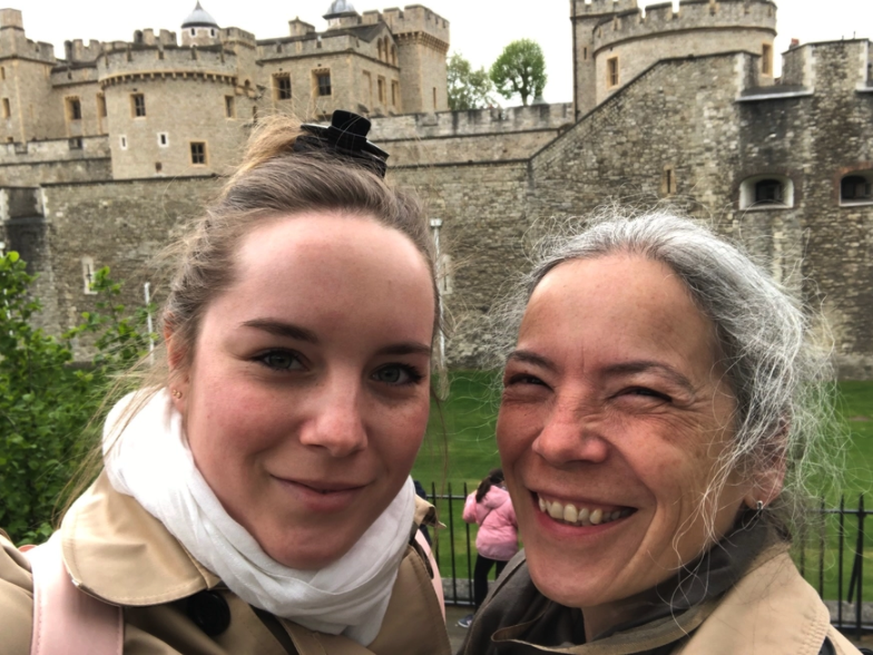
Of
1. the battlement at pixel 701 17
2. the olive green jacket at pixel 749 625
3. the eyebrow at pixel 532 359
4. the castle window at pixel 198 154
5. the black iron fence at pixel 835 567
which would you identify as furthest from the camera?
the castle window at pixel 198 154

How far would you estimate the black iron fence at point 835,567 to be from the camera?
426 cm

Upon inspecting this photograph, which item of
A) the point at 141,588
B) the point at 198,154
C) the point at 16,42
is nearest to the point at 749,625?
the point at 141,588

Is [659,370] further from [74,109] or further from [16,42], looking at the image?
[16,42]

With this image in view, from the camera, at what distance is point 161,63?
74.9ft

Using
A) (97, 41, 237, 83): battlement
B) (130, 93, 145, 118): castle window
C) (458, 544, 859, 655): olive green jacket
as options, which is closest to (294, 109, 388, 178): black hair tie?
(458, 544, 859, 655): olive green jacket

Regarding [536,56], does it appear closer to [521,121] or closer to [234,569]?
[521,121]

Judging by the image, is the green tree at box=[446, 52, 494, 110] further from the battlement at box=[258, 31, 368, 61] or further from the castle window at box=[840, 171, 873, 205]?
the castle window at box=[840, 171, 873, 205]

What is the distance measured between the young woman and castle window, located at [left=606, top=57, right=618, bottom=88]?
21883 millimetres

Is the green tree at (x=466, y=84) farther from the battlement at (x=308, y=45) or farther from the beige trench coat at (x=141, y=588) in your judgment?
the beige trench coat at (x=141, y=588)

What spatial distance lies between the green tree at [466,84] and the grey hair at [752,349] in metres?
46.8

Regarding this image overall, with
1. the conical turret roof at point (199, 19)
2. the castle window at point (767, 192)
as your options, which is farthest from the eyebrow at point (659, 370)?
the conical turret roof at point (199, 19)

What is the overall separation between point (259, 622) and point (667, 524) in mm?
776

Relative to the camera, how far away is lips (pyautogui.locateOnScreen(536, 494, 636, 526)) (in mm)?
1333

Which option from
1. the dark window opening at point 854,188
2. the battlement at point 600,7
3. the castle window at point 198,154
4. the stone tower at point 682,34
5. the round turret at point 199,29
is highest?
the round turret at point 199,29
